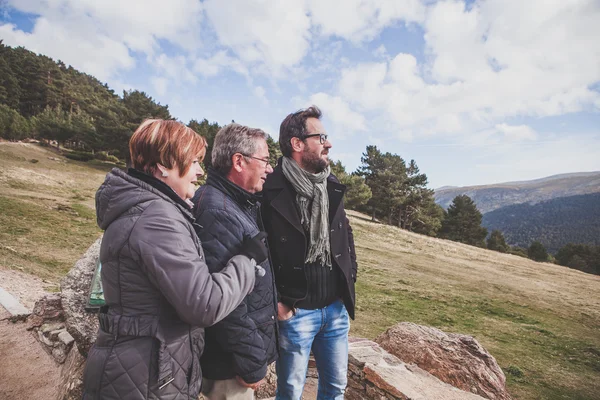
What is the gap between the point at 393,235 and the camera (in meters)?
31.2

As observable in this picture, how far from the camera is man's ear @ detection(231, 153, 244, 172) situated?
83.8 inches

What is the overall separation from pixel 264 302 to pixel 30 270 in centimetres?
951

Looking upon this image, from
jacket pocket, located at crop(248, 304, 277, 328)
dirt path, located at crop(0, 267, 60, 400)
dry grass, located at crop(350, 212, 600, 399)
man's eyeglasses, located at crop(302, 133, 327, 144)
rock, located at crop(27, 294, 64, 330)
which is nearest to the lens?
jacket pocket, located at crop(248, 304, 277, 328)

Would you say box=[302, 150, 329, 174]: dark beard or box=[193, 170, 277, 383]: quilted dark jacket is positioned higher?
box=[302, 150, 329, 174]: dark beard

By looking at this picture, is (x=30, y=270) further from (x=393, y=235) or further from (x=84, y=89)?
(x=84, y=89)

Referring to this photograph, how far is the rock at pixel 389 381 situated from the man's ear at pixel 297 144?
9.77 feet

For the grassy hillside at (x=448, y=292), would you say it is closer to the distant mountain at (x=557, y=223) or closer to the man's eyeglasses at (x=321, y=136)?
the man's eyeglasses at (x=321, y=136)

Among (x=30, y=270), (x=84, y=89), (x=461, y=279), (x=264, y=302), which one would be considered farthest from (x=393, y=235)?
(x=84, y=89)

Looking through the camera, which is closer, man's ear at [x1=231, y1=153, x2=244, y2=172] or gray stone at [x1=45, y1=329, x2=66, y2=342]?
man's ear at [x1=231, y1=153, x2=244, y2=172]

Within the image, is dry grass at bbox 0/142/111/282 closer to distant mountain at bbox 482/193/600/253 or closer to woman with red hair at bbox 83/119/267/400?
woman with red hair at bbox 83/119/267/400

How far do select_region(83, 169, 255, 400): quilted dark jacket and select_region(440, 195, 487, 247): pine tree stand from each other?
6145 centimetres

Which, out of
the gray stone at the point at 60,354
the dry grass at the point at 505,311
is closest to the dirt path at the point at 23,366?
the gray stone at the point at 60,354

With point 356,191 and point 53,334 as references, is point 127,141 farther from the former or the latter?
point 53,334

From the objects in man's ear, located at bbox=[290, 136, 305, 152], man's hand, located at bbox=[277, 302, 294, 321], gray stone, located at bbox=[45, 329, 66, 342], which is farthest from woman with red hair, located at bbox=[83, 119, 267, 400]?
gray stone, located at bbox=[45, 329, 66, 342]
